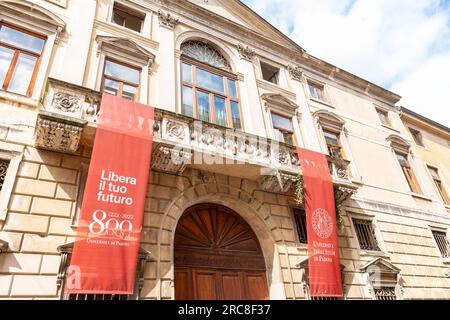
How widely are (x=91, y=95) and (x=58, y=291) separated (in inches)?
176

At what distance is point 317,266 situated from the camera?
27.2 ft

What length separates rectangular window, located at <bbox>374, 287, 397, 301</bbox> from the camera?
32.2 ft

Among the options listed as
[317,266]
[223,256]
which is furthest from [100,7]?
[317,266]

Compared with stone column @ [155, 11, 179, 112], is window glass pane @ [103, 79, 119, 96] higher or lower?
lower

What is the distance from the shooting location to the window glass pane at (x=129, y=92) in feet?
29.4

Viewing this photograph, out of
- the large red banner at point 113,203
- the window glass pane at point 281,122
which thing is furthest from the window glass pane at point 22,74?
the window glass pane at point 281,122

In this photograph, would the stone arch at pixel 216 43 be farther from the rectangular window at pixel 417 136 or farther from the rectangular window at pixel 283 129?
the rectangular window at pixel 417 136

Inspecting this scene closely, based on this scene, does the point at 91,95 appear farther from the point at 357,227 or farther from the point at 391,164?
the point at 391,164

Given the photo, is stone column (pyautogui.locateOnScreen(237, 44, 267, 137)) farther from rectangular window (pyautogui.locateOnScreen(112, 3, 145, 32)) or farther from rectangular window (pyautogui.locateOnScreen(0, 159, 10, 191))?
rectangular window (pyautogui.locateOnScreen(0, 159, 10, 191))

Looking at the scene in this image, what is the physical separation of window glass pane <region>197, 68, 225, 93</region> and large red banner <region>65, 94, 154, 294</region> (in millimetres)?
4043

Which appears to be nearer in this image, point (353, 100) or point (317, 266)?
point (317, 266)

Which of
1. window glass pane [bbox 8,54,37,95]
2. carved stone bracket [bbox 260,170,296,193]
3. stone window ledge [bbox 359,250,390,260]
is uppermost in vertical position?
window glass pane [bbox 8,54,37,95]

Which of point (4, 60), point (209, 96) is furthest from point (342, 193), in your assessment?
point (4, 60)

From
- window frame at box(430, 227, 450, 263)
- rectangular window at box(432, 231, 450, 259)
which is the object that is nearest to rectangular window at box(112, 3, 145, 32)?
window frame at box(430, 227, 450, 263)
